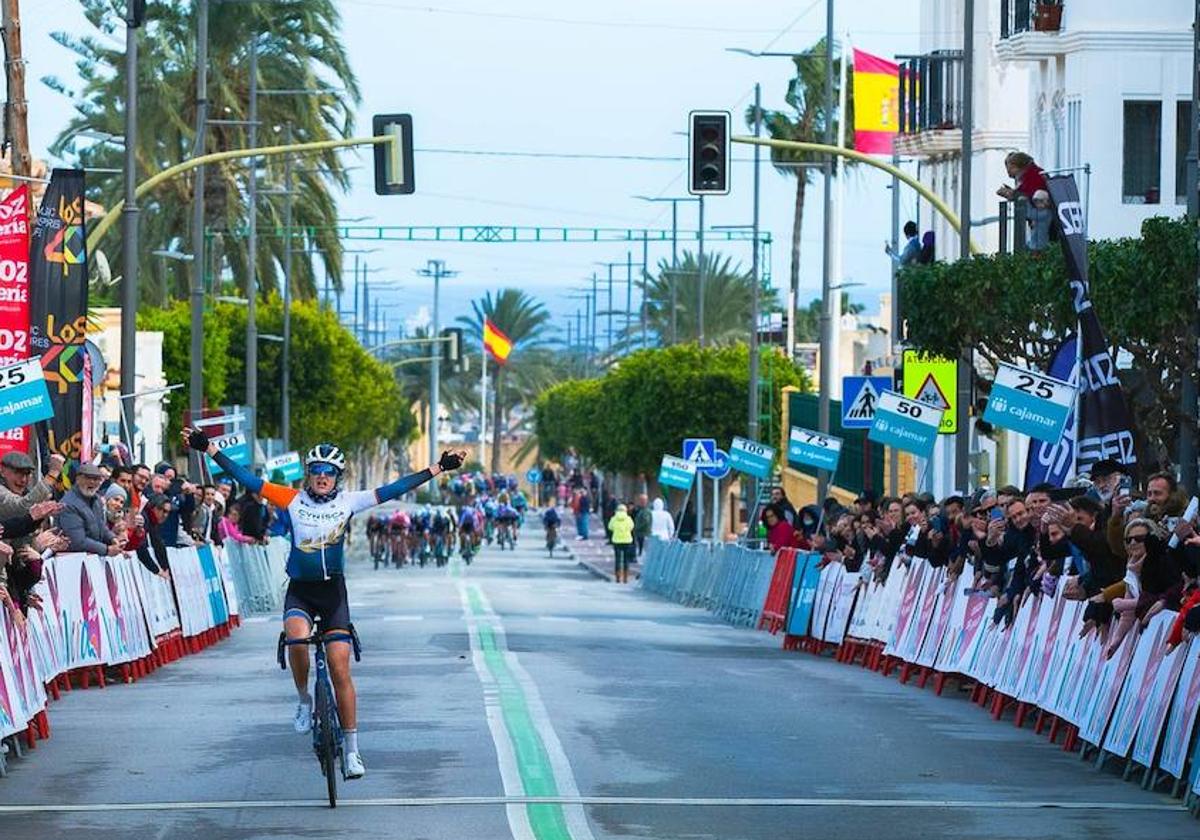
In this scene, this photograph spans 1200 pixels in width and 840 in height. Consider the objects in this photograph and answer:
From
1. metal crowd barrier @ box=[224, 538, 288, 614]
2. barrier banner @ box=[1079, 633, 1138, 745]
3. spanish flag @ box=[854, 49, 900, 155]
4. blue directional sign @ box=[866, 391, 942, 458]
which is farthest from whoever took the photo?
spanish flag @ box=[854, 49, 900, 155]

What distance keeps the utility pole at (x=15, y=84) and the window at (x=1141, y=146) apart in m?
19.6

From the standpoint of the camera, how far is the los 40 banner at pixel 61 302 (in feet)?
96.5

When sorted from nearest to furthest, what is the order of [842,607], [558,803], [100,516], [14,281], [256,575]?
[558,803]
[100,516]
[14,281]
[842,607]
[256,575]

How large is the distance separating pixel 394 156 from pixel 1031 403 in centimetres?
1011

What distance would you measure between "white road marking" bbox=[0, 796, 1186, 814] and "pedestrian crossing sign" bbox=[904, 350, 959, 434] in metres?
20.2

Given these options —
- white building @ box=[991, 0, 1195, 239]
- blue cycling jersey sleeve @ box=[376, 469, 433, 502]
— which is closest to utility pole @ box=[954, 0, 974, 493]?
white building @ box=[991, 0, 1195, 239]

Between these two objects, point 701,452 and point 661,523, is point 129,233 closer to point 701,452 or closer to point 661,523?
point 701,452

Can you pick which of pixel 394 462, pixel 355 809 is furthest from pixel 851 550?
pixel 394 462

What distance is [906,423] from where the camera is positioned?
32.4 meters

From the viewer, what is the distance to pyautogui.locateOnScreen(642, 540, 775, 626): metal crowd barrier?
39.4 m

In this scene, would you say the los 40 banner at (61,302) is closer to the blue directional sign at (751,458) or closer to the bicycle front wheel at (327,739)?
the bicycle front wheel at (327,739)

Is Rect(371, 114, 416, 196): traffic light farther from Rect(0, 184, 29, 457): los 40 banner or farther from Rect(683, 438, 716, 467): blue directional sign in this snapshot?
Rect(683, 438, 716, 467): blue directional sign

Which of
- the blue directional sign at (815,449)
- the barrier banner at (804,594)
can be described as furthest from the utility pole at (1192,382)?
the blue directional sign at (815,449)

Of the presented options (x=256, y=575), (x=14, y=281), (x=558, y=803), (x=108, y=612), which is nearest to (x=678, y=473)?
(x=256, y=575)
